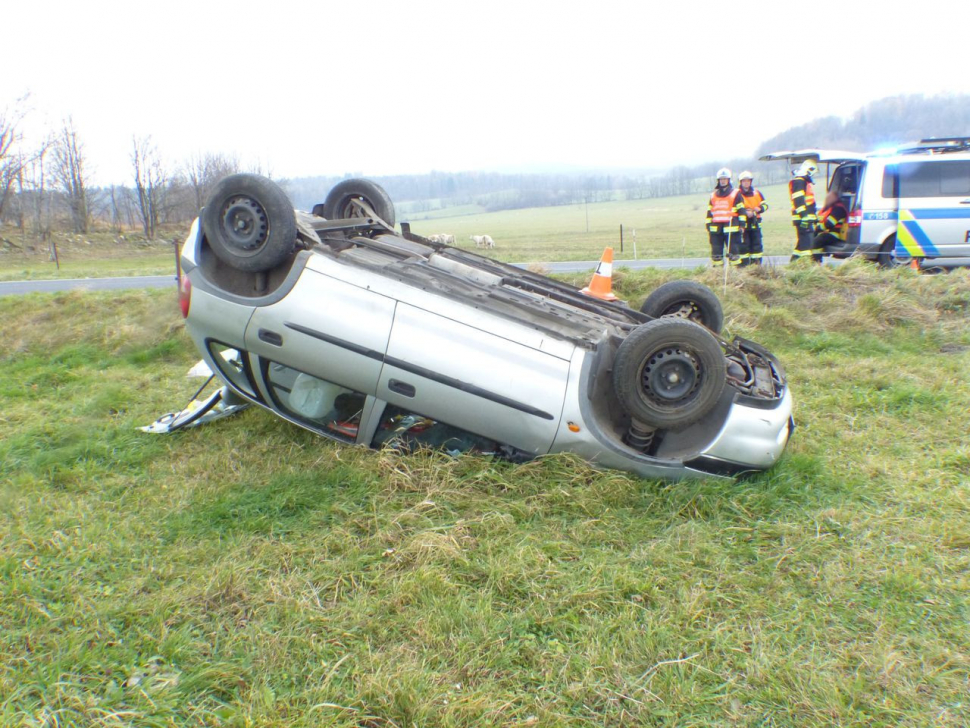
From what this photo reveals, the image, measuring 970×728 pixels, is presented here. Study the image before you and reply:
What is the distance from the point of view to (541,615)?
9.75ft

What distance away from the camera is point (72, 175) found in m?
37.6

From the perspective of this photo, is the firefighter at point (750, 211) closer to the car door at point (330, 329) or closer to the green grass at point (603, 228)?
the car door at point (330, 329)

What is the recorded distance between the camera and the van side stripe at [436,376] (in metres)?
3.75

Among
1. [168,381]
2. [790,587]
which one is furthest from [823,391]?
[168,381]

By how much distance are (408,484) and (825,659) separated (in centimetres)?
215

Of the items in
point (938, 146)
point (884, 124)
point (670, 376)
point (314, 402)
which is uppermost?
point (884, 124)

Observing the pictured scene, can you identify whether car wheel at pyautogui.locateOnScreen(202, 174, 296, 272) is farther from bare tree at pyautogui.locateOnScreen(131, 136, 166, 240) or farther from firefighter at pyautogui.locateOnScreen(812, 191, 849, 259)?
bare tree at pyautogui.locateOnScreen(131, 136, 166, 240)

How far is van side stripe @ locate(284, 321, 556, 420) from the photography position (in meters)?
3.75

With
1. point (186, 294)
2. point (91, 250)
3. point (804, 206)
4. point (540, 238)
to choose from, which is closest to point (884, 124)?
point (540, 238)

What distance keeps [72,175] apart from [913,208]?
40305 mm

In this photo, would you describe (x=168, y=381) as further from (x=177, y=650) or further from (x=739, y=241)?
(x=739, y=241)

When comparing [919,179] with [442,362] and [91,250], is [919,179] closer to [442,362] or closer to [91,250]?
[442,362]

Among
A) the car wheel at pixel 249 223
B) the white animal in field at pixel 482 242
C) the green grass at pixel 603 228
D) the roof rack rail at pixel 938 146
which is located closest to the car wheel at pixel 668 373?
the car wheel at pixel 249 223

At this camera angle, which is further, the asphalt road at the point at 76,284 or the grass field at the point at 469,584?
the asphalt road at the point at 76,284
